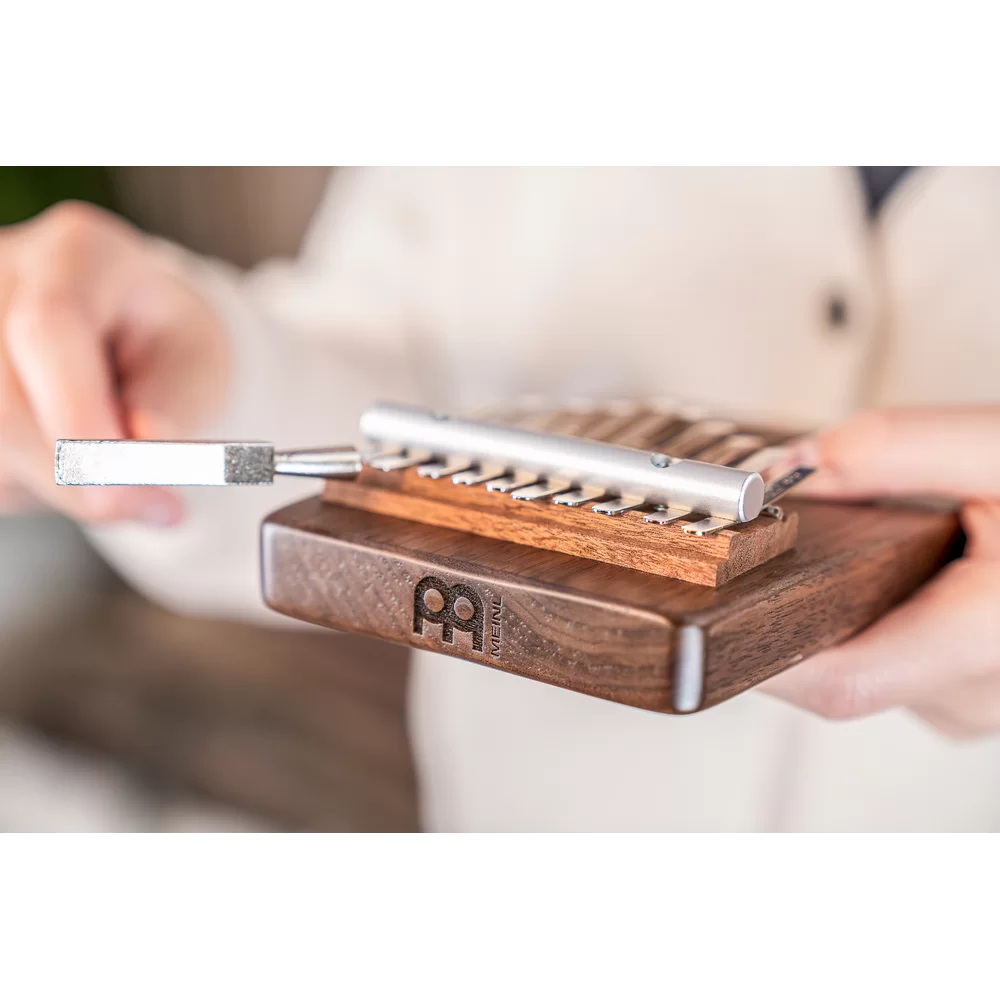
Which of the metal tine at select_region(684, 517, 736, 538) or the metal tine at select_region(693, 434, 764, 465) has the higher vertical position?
the metal tine at select_region(693, 434, 764, 465)

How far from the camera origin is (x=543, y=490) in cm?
32

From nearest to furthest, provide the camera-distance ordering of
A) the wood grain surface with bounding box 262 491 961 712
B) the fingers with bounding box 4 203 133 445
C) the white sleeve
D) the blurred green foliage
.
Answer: the wood grain surface with bounding box 262 491 961 712
the fingers with bounding box 4 203 133 445
the white sleeve
the blurred green foliage

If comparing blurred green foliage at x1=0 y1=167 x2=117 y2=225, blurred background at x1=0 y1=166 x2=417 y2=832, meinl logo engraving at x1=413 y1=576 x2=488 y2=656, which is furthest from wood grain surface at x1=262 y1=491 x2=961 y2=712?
blurred green foliage at x1=0 y1=167 x2=117 y2=225

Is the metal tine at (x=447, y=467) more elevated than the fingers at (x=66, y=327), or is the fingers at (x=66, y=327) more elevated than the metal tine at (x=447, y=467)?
the fingers at (x=66, y=327)

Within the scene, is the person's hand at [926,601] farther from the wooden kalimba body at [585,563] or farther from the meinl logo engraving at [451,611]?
the meinl logo engraving at [451,611]

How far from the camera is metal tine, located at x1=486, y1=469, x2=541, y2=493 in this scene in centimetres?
32

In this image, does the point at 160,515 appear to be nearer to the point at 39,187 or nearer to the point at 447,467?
the point at 447,467

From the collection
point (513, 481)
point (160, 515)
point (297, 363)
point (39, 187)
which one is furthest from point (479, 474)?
point (39, 187)

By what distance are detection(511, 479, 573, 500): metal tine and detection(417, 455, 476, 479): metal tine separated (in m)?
0.03

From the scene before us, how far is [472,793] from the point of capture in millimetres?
705

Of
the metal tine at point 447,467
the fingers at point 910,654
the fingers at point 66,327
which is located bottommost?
the fingers at point 910,654

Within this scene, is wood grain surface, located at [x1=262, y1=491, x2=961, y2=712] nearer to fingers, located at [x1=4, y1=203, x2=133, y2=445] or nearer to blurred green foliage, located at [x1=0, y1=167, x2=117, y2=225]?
fingers, located at [x1=4, y1=203, x2=133, y2=445]

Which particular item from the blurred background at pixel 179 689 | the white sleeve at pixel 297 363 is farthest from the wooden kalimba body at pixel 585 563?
the blurred background at pixel 179 689

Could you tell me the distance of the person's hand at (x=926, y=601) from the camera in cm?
35
